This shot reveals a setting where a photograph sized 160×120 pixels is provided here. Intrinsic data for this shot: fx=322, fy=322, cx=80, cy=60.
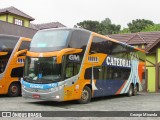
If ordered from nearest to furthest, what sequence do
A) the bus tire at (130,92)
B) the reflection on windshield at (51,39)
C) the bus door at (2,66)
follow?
1. the reflection on windshield at (51,39)
2. the bus door at (2,66)
3. the bus tire at (130,92)

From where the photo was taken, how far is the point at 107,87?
18062 millimetres

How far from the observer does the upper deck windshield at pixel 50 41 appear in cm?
1435

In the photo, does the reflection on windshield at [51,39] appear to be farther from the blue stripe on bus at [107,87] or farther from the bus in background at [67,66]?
the blue stripe on bus at [107,87]

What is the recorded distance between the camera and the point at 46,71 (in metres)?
14.0

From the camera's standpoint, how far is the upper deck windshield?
565 inches

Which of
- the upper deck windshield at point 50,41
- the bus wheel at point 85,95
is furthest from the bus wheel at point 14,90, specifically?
the bus wheel at point 85,95

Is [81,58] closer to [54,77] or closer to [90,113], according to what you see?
[54,77]

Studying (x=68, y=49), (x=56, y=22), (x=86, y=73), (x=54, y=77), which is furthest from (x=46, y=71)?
(x=56, y=22)

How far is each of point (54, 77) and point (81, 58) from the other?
6.65ft

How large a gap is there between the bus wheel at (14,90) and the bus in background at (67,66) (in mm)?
3768

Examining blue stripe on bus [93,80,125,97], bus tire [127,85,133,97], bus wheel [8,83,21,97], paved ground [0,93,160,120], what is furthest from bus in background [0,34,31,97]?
bus tire [127,85,133,97]

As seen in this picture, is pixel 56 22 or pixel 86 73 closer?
pixel 86 73

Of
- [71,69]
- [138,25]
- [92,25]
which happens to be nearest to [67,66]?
[71,69]

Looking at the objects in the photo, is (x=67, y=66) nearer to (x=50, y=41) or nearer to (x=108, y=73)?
(x=50, y=41)
